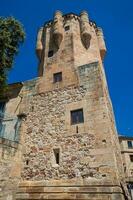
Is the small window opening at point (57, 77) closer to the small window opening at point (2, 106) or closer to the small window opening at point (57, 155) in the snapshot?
the small window opening at point (2, 106)

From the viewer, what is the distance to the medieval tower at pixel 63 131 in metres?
8.95

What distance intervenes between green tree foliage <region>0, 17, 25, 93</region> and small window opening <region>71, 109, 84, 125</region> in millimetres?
4082

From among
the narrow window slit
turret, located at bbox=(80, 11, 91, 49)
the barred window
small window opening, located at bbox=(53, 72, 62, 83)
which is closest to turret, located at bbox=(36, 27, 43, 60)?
small window opening, located at bbox=(53, 72, 62, 83)

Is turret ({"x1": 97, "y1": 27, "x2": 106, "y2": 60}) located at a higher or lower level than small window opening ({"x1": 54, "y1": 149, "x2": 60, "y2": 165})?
higher

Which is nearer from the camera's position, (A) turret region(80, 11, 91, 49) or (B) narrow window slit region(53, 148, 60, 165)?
(B) narrow window slit region(53, 148, 60, 165)

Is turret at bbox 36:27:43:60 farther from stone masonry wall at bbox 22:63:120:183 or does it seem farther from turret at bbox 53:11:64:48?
stone masonry wall at bbox 22:63:120:183

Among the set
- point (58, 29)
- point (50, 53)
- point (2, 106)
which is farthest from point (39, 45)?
point (2, 106)

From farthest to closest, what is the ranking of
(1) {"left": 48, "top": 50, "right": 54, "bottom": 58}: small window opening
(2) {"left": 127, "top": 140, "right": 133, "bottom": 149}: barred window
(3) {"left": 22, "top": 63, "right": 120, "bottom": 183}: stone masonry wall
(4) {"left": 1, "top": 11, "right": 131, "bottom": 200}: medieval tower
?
(2) {"left": 127, "top": 140, "right": 133, "bottom": 149}: barred window
(1) {"left": 48, "top": 50, "right": 54, "bottom": 58}: small window opening
(3) {"left": 22, "top": 63, "right": 120, "bottom": 183}: stone masonry wall
(4) {"left": 1, "top": 11, "right": 131, "bottom": 200}: medieval tower

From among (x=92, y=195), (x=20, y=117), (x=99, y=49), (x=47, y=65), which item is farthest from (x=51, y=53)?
(x=92, y=195)

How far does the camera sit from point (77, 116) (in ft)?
35.3

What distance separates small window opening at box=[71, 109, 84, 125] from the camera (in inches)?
418

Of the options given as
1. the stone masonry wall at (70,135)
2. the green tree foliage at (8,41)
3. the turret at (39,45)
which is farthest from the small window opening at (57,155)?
the turret at (39,45)

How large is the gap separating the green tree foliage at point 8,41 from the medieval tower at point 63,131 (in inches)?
99.2

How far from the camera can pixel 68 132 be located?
34.2 ft
